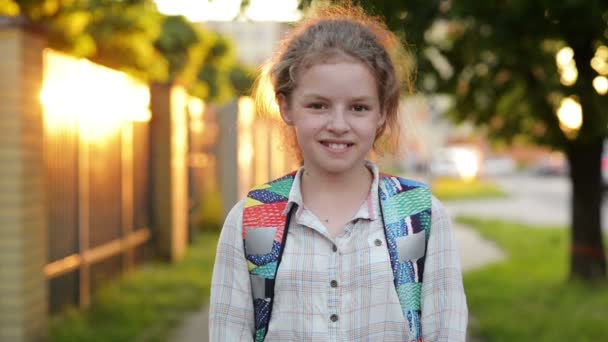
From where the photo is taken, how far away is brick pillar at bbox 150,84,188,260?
10.3m

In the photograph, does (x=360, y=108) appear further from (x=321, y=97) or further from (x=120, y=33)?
(x=120, y=33)

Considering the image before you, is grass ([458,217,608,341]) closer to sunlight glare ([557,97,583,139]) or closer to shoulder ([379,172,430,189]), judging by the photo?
sunlight glare ([557,97,583,139])

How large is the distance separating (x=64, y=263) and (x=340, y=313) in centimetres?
497

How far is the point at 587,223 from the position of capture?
7.85 metres

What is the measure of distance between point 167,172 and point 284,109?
8.45m

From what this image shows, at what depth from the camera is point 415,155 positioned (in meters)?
45.0

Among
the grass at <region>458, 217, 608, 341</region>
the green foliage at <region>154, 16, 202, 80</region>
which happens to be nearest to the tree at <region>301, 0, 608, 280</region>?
Result: the grass at <region>458, 217, 608, 341</region>

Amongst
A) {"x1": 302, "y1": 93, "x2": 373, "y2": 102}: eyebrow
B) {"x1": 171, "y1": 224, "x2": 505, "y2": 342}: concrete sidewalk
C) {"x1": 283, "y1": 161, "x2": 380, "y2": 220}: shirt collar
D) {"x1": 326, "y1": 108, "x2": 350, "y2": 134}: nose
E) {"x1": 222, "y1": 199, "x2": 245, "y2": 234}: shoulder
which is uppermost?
{"x1": 302, "y1": 93, "x2": 373, "y2": 102}: eyebrow

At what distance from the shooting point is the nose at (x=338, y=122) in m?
1.99

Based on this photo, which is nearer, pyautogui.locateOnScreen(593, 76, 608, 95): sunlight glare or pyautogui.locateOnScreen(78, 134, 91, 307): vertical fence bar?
pyautogui.locateOnScreen(593, 76, 608, 95): sunlight glare

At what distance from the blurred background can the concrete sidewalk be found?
0.10 ft

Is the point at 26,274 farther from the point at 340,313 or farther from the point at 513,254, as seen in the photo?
the point at 513,254

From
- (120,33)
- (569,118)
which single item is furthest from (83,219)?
(120,33)

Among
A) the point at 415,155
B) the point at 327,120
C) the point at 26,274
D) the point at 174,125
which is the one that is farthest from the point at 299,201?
the point at 415,155
